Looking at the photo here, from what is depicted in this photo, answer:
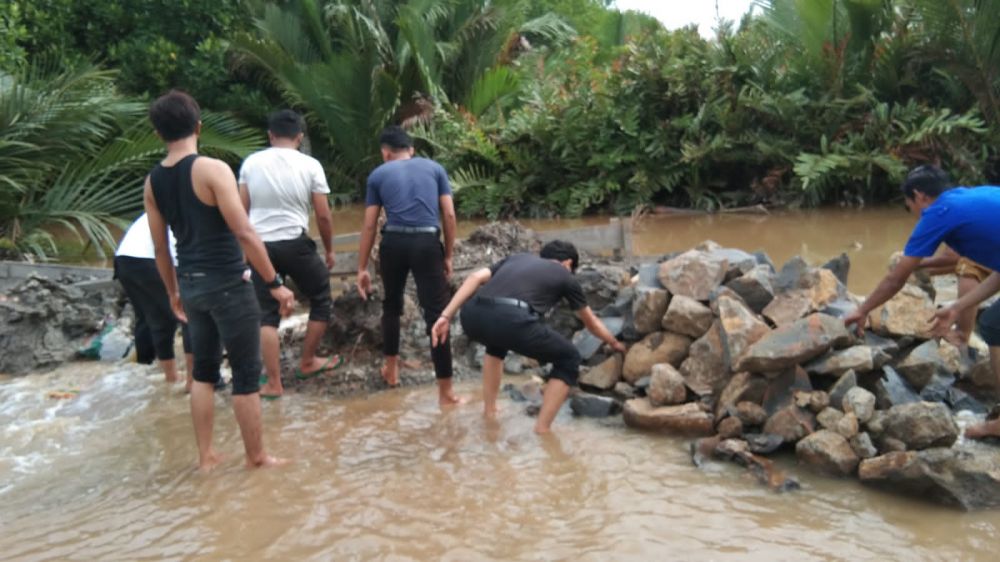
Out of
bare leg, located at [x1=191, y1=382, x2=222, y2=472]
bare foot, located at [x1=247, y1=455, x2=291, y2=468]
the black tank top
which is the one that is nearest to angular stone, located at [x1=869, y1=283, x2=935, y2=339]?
bare foot, located at [x1=247, y1=455, x2=291, y2=468]

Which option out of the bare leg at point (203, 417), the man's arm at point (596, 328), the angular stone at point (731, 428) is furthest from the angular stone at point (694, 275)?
the bare leg at point (203, 417)

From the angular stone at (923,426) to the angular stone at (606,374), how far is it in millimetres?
1851

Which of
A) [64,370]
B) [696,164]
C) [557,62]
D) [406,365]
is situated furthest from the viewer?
[557,62]

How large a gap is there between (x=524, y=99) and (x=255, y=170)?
39.2ft

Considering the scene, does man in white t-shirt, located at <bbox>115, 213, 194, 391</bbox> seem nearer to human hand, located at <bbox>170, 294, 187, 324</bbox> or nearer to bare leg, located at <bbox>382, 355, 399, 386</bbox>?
human hand, located at <bbox>170, 294, 187, 324</bbox>

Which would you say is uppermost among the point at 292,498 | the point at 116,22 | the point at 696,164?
the point at 116,22

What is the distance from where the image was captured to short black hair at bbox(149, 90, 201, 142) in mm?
4449

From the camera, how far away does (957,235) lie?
492 centimetres

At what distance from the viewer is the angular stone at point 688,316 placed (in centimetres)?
596

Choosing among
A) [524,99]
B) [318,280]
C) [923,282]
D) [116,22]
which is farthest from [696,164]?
[116,22]

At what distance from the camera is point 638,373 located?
6129 millimetres

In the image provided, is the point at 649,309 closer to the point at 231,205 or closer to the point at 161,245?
the point at 231,205

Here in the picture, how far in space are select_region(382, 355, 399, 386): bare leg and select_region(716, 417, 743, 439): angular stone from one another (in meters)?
2.39

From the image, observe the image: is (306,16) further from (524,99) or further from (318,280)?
(318,280)
